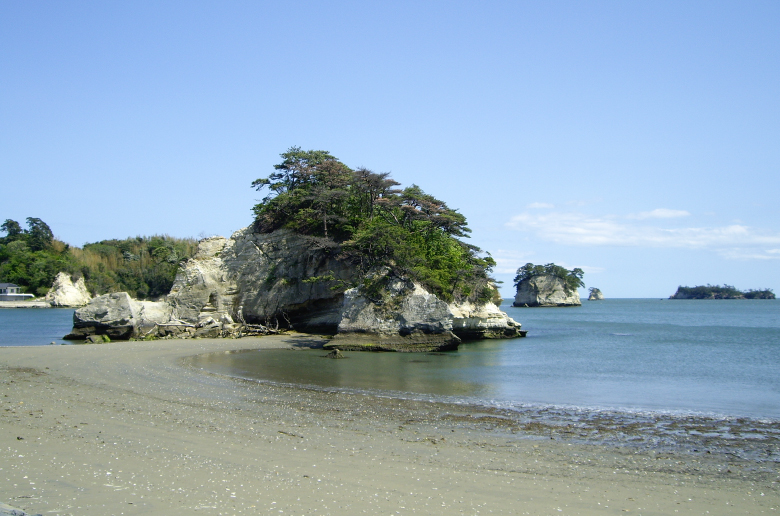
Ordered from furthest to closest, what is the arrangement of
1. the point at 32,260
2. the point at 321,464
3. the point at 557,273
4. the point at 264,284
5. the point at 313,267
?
the point at 557,273 → the point at 32,260 → the point at 264,284 → the point at 313,267 → the point at 321,464

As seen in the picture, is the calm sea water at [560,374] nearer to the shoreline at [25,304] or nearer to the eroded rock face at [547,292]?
the eroded rock face at [547,292]

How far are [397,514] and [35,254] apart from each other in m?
100

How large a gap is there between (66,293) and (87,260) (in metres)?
8.77

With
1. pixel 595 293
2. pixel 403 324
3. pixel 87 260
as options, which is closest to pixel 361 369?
pixel 403 324

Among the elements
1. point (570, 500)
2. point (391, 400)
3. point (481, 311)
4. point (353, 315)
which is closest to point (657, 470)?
point (570, 500)

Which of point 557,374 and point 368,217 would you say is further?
point 368,217

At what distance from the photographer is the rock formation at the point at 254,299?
31.2m

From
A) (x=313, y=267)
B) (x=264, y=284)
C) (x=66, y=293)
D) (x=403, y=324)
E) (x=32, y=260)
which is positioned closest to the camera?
(x=403, y=324)

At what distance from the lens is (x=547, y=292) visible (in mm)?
102312

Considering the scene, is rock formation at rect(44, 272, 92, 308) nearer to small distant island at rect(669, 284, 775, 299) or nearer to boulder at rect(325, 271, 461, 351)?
boulder at rect(325, 271, 461, 351)

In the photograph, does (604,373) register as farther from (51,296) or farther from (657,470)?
(51,296)

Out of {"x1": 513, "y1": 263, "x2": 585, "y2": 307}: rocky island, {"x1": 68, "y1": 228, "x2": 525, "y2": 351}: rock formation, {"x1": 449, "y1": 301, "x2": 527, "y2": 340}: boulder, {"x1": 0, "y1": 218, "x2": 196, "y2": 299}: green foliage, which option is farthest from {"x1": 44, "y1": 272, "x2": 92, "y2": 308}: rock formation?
{"x1": 513, "y1": 263, "x2": 585, "y2": 307}: rocky island

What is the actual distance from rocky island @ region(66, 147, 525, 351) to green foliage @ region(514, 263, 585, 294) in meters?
66.9

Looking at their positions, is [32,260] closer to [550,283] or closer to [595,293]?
[550,283]
